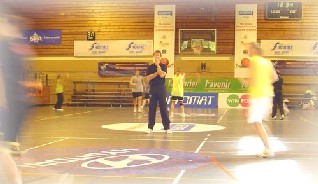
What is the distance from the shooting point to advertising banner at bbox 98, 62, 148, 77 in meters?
29.4

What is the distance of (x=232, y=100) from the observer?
87.1ft

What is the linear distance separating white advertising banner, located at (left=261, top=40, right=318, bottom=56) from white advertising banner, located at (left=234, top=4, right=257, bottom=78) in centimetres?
105

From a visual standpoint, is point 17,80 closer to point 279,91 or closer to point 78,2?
point 279,91

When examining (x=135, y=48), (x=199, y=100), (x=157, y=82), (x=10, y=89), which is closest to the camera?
(x=10, y=89)

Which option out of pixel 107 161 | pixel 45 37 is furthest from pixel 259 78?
pixel 45 37

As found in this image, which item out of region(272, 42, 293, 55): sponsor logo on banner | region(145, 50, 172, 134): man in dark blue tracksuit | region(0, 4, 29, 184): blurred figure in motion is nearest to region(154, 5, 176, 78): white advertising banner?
region(272, 42, 293, 55): sponsor logo on banner

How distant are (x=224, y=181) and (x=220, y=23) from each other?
77.8 feet

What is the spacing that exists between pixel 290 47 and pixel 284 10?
2.23 metres

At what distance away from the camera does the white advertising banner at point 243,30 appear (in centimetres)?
2764

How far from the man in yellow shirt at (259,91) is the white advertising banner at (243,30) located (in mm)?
19676

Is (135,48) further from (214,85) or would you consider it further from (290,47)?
(290,47)

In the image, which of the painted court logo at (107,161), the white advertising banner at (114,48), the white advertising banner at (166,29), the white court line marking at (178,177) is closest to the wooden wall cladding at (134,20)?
the white advertising banner at (114,48)

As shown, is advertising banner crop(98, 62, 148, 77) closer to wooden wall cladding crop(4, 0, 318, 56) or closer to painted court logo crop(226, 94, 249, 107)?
wooden wall cladding crop(4, 0, 318, 56)

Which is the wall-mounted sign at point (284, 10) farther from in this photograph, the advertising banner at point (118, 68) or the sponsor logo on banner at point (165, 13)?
the advertising banner at point (118, 68)
